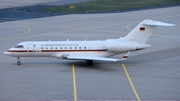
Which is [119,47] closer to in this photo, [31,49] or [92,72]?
[92,72]

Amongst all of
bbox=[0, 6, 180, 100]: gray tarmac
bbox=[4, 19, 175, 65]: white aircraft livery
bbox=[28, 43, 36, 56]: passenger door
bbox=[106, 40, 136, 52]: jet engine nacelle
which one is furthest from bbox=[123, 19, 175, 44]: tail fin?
bbox=[28, 43, 36, 56]: passenger door

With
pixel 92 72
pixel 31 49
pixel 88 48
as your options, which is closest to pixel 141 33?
pixel 88 48

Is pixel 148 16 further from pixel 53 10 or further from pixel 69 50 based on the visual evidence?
pixel 69 50

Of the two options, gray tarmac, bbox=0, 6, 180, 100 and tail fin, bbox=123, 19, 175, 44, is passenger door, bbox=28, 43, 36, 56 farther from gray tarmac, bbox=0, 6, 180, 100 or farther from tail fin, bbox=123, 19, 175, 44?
tail fin, bbox=123, 19, 175, 44

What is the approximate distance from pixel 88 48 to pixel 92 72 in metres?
3.44

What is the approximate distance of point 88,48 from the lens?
154 feet

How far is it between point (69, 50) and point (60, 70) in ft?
8.70

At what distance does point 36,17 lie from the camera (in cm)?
8625

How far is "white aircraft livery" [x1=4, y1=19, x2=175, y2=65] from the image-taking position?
4662cm

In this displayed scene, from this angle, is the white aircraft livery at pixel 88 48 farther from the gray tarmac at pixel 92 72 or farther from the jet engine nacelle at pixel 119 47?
the gray tarmac at pixel 92 72

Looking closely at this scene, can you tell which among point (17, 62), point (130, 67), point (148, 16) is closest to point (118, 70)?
point (130, 67)

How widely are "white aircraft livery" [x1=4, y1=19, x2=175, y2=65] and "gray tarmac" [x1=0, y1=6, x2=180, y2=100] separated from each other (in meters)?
1.12

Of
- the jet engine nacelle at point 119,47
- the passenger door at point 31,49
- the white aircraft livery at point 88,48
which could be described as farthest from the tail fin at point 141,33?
the passenger door at point 31,49

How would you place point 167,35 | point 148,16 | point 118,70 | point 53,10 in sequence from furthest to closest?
point 53,10 → point 148,16 → point 167,35 → point 118,70
